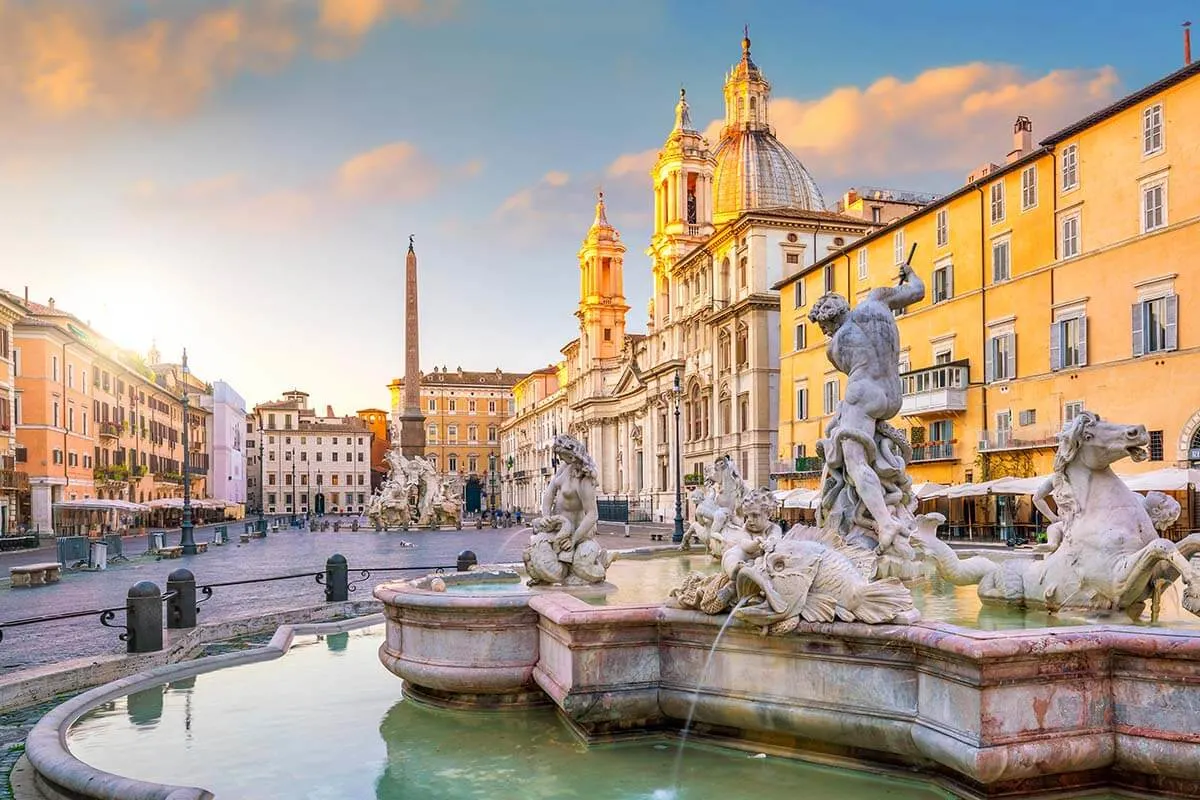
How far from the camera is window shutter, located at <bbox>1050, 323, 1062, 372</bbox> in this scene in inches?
1213

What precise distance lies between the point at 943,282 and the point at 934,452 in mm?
6615

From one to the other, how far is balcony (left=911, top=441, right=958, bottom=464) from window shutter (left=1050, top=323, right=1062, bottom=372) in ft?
19.5

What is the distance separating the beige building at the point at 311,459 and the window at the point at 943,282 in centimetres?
9646

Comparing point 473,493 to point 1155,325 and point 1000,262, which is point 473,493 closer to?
point 1000,262

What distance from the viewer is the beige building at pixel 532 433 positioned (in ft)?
335

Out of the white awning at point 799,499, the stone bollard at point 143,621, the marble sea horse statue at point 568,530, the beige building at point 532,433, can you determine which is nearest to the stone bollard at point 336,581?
the stone bollard at point 143,621

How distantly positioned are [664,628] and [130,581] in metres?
18.5

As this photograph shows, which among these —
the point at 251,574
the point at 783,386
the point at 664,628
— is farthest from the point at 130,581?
the point at 783,386

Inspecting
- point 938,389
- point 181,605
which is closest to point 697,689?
point 181,605

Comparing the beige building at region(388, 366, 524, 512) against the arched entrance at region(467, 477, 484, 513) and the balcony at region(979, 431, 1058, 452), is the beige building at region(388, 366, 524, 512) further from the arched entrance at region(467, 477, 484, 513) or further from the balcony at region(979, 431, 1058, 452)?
the balcony at region(979, 431, 1058, 452)

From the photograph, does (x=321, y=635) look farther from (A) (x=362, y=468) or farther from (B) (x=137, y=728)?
(A) (x=362, y=468)

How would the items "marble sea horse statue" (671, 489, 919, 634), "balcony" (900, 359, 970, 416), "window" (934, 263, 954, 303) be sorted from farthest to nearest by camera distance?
"window" (934, 263, 954, 303)
"balcony" (900, 359, 970, 416)
"marble sea horse statue" (671, 489, 919, 634)

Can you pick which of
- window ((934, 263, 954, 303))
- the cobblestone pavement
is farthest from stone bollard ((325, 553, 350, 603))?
window ((934, 263, 954, 303))

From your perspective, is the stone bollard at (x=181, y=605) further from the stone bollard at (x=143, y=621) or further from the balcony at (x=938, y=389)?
the balcony at (x=938, y=389)
